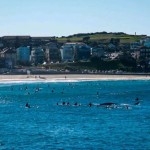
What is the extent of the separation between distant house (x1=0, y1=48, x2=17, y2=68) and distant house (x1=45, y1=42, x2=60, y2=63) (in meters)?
11.1

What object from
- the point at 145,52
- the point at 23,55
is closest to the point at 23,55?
the point at 23,55

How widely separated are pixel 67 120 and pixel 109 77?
85507mm

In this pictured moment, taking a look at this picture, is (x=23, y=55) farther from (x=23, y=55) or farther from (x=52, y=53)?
(x=52, y=53)

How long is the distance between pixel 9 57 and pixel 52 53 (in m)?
16.5

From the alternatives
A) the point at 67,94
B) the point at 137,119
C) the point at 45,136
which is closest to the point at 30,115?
the point at 137,119

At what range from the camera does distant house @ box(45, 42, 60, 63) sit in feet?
579

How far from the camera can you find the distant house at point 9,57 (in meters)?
164

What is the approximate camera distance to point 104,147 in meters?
45.5

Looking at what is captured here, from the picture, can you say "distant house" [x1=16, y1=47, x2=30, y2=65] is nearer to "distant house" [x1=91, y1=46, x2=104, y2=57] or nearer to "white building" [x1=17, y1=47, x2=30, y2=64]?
"white building" [x1=17, y1=47, x2=30, y2=64]

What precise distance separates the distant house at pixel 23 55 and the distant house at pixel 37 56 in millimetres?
1598

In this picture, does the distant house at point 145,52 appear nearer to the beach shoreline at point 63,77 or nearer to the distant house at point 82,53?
the distant house at point 82,53

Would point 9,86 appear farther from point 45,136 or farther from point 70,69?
point 45,136

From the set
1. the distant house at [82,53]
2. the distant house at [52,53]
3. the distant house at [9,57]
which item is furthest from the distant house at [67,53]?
the distant house at [9,57]

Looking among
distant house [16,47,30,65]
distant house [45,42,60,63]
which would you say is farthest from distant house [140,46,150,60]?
distant house [16,47,30,65]
